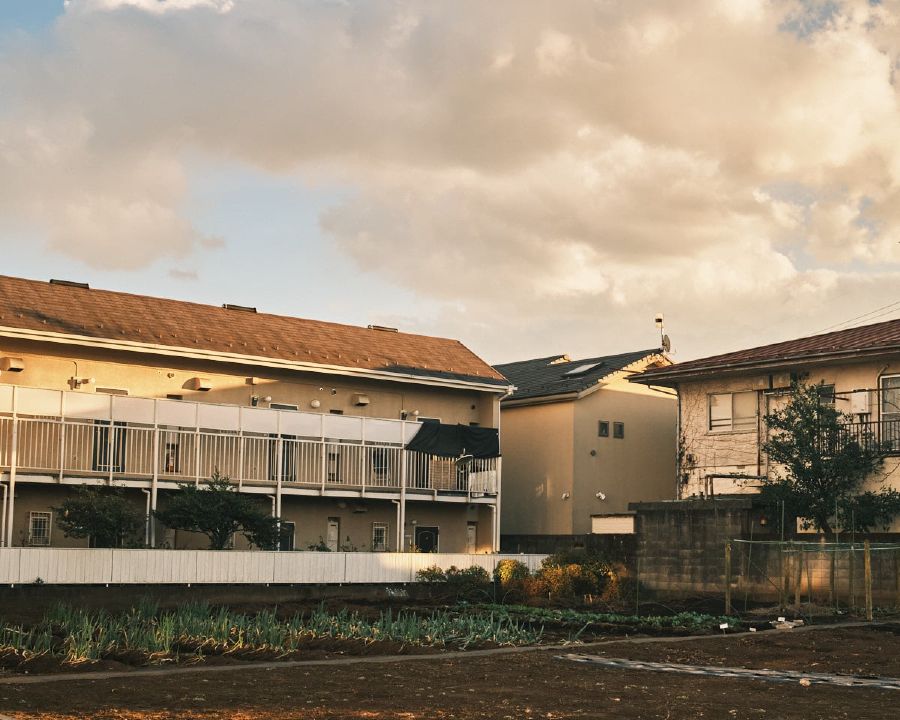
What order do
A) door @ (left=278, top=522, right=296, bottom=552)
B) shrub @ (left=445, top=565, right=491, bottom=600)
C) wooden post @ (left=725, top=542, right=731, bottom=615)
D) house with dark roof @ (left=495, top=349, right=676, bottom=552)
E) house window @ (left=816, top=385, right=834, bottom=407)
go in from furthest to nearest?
house with dark roof @ (left=495, top=349, right=676, bottom=552), door @ (left=278, top=522, right=296, bottom=552), house window @ (left=816, top=385, right=834, bottom=407), shrub @ (left=445, top=565, right=491, bottom=600), wooden post @ (left=725, top=542, right=731, bottom=615)

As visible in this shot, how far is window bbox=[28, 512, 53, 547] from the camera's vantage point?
31992 millimetres

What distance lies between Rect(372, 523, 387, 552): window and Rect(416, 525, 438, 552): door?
119 centimetres

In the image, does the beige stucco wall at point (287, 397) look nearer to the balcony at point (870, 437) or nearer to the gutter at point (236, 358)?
the gutter at point (236, 358)

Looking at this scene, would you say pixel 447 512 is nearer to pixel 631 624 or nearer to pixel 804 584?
pixel 804 584

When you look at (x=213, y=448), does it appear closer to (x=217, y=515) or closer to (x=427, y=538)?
(x=217, y=515)

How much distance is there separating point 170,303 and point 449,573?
1163 centimetres

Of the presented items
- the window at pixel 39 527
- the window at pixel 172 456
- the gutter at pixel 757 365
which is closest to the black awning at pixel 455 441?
the gutter at pixel 757 365

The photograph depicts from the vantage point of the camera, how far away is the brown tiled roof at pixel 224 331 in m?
33.6

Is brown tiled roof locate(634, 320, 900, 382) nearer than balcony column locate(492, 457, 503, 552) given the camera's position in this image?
Yes

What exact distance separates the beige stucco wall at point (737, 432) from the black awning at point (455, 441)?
18.7 ft

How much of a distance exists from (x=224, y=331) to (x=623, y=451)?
550 inches

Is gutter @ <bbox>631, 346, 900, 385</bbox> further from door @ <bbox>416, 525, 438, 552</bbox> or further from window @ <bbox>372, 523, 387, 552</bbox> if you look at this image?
window @ <bbox>372, 523, 387, 552</bbox>

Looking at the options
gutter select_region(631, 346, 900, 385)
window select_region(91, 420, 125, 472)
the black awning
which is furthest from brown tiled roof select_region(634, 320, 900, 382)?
window select_region(91, 420, 125, 472)

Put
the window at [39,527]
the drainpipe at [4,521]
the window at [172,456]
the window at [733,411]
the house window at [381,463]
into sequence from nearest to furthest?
the drainpipe at [4,521]
the window at [39,527]
the window at [172,456]
the window at [733,411]
the house window at [381,463]
